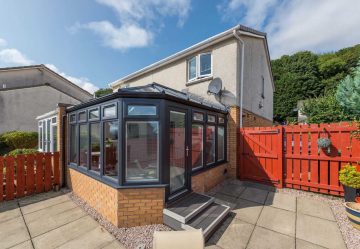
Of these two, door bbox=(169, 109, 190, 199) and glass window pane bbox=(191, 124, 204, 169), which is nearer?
door bbox=(169, 109, 190, 199)

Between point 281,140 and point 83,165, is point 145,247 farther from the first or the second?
point 281,140

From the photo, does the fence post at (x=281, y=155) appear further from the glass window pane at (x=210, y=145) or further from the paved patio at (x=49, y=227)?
the paved patio at (x=49, y=227)

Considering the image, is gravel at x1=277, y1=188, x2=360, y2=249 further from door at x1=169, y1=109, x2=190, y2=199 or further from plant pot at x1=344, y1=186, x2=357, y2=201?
door at x1=169, y1=109, x2=190, y2=199

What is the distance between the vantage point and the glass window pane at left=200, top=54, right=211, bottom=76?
9.19 m

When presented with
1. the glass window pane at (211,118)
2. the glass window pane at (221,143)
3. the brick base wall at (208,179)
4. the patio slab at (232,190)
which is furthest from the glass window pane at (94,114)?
the patio slab at (232,190)

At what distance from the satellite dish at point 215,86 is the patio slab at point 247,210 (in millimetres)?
4617

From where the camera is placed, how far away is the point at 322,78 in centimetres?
3192

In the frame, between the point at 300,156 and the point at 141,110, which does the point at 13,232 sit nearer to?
the point at 141,110

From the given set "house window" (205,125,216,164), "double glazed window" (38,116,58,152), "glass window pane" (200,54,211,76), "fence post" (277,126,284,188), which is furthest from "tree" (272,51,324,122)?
"double glazed window" (38,116,58,152)

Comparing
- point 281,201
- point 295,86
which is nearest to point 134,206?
point 281,201

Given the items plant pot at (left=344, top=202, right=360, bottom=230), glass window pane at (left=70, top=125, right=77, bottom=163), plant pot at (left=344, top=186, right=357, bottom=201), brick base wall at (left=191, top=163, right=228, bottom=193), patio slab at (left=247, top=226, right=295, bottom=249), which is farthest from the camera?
glass window pane at (left=70, top=125, right=77, bottom=163)

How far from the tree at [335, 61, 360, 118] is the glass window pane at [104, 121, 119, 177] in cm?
1166

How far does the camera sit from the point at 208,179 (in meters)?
6.63

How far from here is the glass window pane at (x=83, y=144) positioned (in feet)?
19.5
